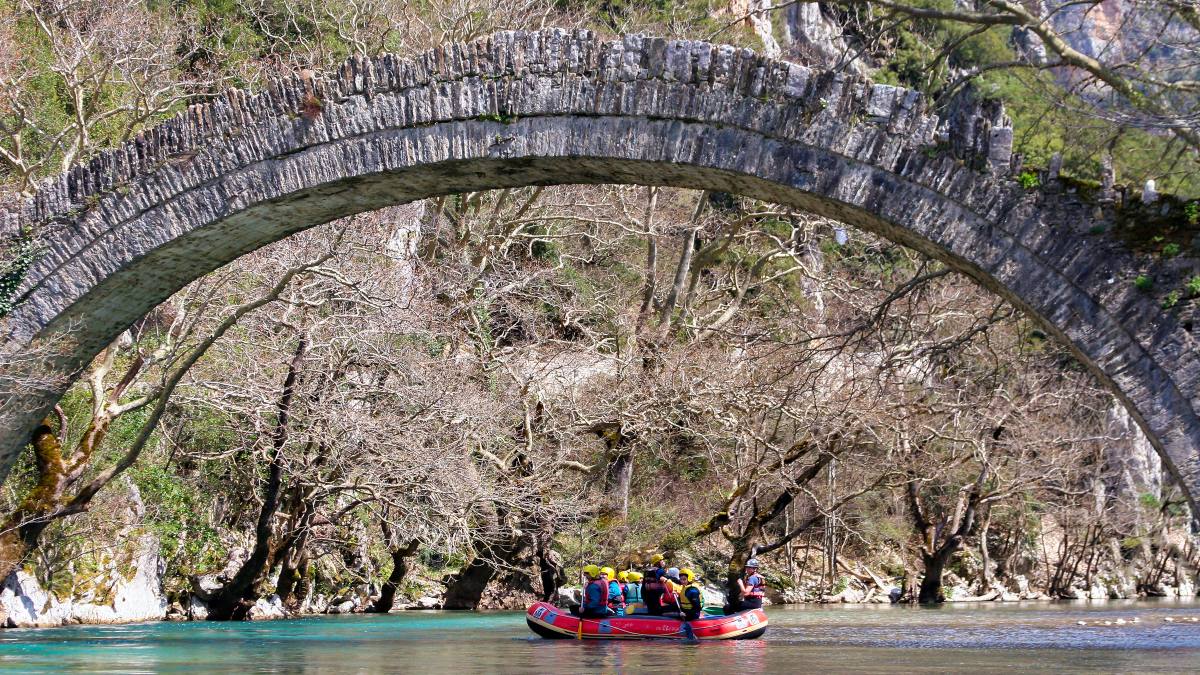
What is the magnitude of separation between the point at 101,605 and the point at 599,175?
1184 cm

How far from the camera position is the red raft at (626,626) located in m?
18.1

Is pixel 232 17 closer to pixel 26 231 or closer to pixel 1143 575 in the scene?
pixel 26 231

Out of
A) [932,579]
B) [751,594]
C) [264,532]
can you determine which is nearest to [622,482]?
[932,579]

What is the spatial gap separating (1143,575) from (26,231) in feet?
91.0

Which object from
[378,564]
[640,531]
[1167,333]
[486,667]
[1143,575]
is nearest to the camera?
[1167,333]

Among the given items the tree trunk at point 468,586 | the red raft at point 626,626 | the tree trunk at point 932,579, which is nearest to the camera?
the red raft at point 626,626

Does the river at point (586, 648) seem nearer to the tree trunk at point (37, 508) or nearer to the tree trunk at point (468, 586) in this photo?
the tree trunk at point (37, 508)

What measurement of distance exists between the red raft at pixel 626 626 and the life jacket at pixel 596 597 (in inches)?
9.1

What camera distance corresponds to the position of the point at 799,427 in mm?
26547

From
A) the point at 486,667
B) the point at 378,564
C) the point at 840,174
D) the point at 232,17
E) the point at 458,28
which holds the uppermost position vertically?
the point at 232,17

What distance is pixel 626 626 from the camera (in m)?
18.2

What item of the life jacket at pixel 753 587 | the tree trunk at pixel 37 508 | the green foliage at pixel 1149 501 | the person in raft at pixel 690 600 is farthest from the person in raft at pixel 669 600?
the green foliage at pixel 1149 501

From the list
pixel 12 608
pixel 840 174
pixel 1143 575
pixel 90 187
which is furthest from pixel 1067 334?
pixel 1143 575

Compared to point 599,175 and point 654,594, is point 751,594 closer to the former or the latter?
point 654,594
